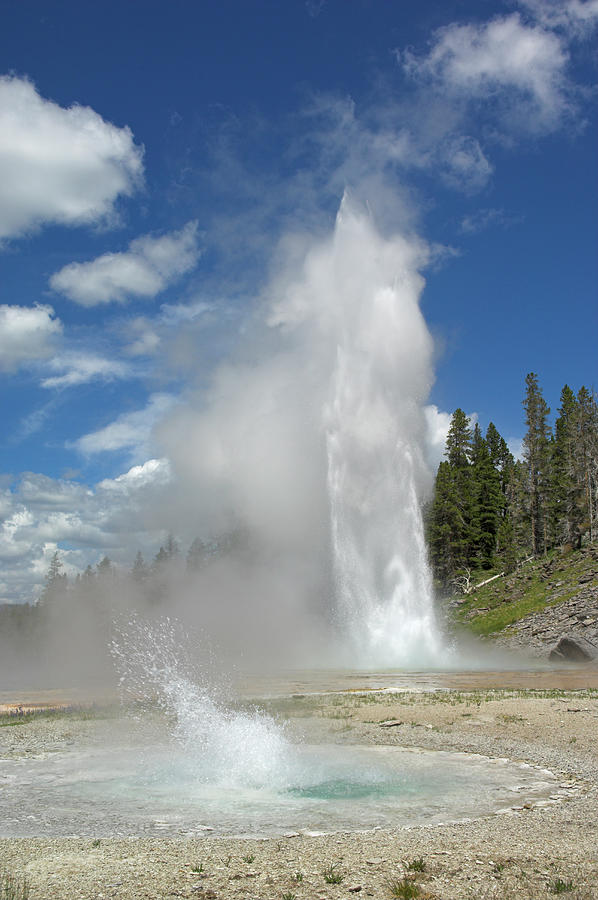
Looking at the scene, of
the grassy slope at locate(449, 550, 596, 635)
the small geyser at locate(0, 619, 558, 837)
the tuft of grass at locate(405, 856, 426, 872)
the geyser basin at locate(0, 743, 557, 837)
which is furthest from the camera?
the grassy slope at locate(449, 550, 596, 635)

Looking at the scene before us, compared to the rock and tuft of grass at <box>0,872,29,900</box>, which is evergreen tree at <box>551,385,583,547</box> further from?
tuft of grass at <box>0,872,29,900</box>

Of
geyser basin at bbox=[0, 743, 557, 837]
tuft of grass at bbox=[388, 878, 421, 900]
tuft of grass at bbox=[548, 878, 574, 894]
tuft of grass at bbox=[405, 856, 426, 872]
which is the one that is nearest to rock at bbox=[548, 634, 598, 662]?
geyser basin at bbox=[0, 743, 557, 837]

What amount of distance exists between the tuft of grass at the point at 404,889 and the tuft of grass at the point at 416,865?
1.02 feet

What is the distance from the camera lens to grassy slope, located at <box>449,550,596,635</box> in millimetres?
48062

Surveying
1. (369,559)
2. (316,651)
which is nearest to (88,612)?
(316,651)

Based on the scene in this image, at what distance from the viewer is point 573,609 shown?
4269cm

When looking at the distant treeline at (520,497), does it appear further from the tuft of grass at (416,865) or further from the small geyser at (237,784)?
the tuft of grass at (416,865)

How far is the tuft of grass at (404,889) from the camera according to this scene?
6660 mm

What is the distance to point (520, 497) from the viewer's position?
7425 centimetres

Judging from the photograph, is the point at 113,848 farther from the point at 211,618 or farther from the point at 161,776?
the point at 211,618

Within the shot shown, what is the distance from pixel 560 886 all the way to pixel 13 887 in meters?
5.47

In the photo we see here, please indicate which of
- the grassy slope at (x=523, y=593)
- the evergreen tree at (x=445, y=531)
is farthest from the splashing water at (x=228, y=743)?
the evergreen tree at (x=445, y=531)

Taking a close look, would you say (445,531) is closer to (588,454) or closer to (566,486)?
(566,486)

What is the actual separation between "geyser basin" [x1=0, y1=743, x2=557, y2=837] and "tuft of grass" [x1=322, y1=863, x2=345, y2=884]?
2011 mm
